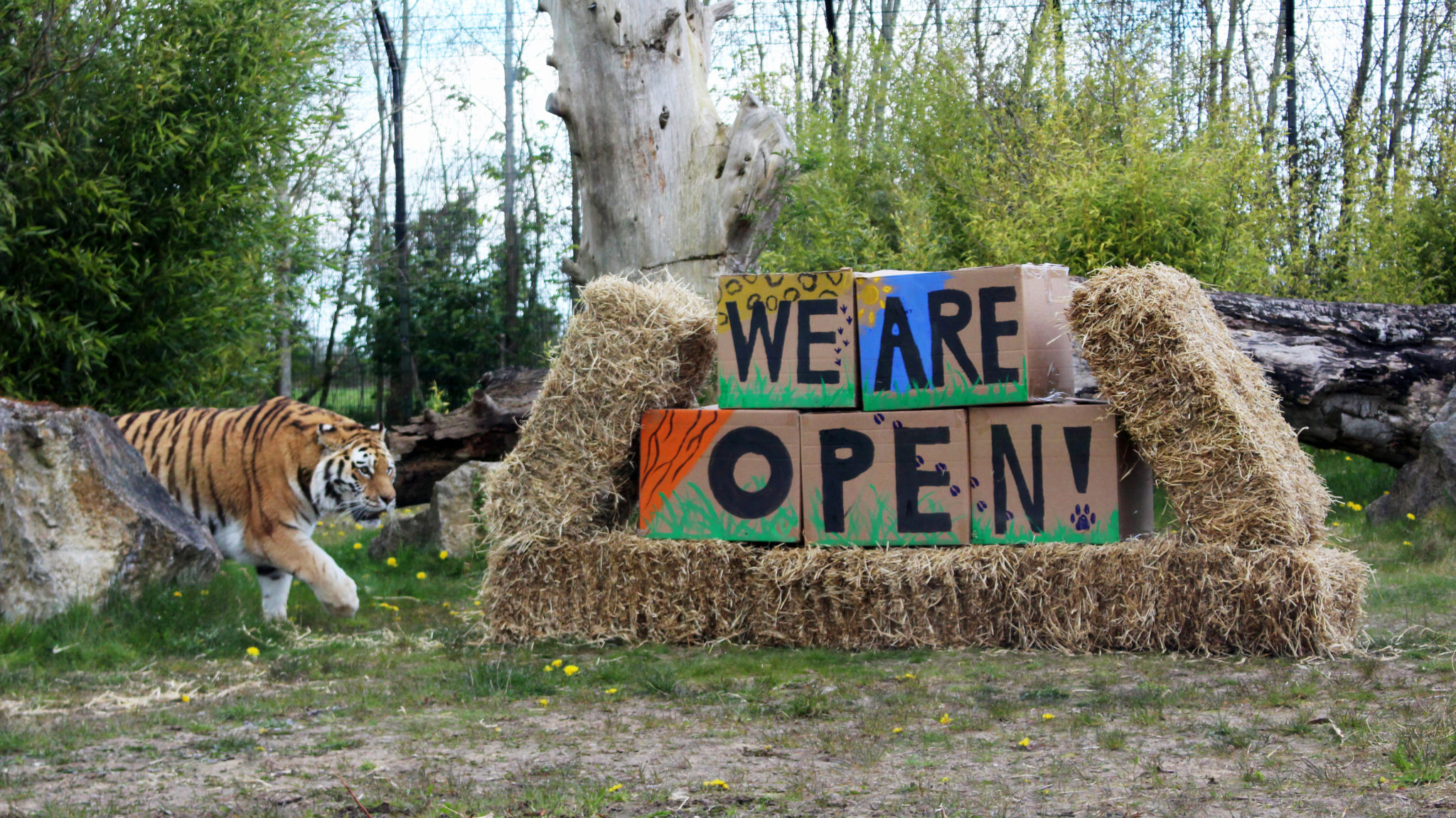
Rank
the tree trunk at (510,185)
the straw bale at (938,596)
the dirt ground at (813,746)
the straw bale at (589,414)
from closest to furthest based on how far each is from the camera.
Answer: the dirt ground at (813,746) < the straw bale at (938,596) < the straw bale at (589,414) < the tree trunk at (510,185)

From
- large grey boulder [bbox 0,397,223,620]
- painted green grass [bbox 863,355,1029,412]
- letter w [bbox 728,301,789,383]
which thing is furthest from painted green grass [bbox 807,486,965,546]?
large grey boulder [bbox 0,397,223,620]

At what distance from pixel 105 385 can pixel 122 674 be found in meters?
3.31

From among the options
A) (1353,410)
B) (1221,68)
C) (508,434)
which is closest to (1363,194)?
(1221,68)

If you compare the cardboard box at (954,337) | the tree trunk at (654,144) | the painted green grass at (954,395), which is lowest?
the painted green grass at (954,395)

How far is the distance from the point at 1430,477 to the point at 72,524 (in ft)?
24.6

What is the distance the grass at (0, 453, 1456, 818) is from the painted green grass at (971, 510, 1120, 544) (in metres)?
0.48

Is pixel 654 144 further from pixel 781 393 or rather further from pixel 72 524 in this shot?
pixel 72 524

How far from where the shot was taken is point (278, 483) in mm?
5812

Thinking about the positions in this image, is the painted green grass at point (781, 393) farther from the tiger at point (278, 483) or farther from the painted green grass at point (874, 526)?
the tiger at point (278, 483)

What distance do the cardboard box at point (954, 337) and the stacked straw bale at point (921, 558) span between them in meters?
0.28

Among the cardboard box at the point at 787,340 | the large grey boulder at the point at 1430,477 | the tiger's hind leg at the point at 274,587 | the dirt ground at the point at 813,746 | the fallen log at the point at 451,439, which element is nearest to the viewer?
the dirt ground at the point at 813,746

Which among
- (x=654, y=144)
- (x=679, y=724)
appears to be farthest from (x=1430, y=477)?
(x=679, y=724)

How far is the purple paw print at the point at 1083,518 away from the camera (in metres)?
4.71

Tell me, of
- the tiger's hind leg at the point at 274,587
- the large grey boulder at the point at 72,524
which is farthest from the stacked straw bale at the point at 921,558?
the large grey boulder at the point at 72,524
